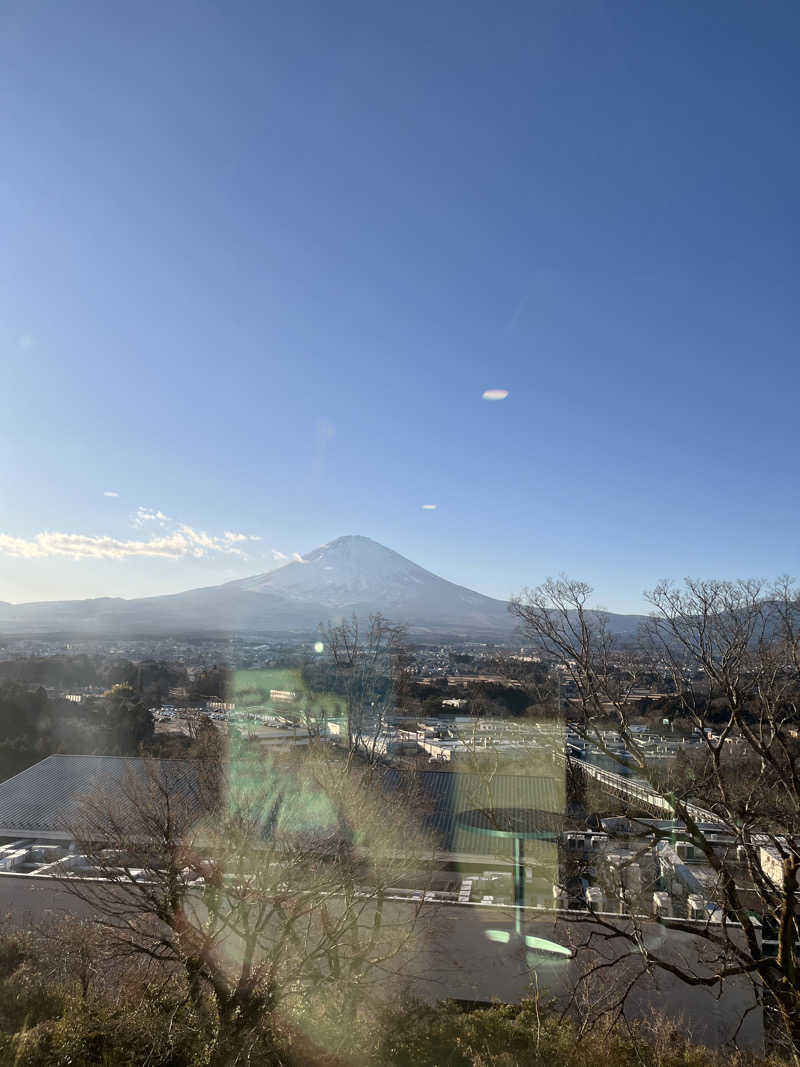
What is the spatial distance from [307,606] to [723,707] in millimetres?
28712

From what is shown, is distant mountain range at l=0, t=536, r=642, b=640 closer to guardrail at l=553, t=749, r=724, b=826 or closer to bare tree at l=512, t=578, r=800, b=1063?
guardrail at l=553, t=749, r=724, b=826

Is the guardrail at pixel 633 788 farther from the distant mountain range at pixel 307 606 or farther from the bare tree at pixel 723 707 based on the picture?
the distant mountain range at pixel 307 606

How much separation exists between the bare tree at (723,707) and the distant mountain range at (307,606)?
68.1ft

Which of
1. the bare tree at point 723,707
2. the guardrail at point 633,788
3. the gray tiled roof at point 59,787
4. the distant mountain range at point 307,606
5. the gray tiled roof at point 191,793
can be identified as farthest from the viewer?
the distant mountain range at point 307,606

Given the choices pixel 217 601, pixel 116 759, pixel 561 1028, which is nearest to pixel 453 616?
pixel 217 601

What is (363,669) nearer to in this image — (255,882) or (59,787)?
(255,882)

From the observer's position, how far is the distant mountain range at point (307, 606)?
31.4 metres

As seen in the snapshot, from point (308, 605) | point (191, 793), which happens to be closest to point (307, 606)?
point (308, 605)

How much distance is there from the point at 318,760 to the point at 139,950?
2.62 metres

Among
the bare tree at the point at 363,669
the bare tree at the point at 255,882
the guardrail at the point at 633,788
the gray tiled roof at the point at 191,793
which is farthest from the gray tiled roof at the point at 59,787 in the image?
the guardrail at the point at 633,788

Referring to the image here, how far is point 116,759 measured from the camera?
11.2 metres

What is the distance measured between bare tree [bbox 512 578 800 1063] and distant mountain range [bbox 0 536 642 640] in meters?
20.8

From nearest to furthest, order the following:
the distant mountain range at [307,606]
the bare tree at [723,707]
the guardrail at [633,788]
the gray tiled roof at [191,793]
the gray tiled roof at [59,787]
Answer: the bare tree at [723,707]
the guardrail at [633,788]
the gray tiled roof at [191,793]
the gray tiled roof at [59,787]
the distant mountain range at [307,606]

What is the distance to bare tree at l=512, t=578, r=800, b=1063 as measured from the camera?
435 cm
